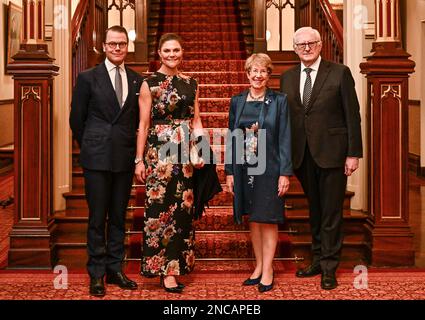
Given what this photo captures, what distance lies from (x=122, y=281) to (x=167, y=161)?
0.83m

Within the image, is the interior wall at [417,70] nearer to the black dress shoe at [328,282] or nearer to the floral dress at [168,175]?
the black dress shoe at [328,282]

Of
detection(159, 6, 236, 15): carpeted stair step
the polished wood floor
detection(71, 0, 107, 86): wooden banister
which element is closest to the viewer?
the polished wood floor

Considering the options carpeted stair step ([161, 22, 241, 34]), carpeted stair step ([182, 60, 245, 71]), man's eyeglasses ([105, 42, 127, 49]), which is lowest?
man's eyeglasses ([105, 42, 127, 49])

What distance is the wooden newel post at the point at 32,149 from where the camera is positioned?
478 cm

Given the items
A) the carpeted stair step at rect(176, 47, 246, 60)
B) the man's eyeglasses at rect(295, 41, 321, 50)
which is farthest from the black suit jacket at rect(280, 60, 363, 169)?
the carpeted stair step at rect(176, 47, 246, 60)

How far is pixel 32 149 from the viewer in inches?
189

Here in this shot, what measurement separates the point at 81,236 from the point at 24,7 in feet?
6.02

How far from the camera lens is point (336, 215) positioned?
170 inches

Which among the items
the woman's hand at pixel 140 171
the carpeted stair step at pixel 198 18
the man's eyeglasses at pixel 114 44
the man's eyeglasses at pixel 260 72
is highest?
the carpeted stair step at pixel 198 18

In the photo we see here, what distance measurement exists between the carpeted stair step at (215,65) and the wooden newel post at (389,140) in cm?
308

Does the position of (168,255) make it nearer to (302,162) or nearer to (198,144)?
(198,144)

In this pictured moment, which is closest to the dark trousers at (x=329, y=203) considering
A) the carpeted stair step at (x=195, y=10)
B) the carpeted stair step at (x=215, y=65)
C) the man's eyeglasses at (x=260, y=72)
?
the man's eyeglasses at (x=260, y=72)

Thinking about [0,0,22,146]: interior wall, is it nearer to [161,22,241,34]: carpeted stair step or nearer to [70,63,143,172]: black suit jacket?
[161,22,241,34]: carpeted stair step

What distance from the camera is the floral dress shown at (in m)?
4.02
